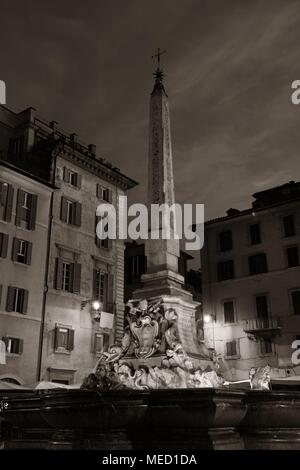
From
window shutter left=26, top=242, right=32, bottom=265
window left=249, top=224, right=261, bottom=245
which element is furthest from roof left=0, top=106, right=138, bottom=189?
window left=249, top=224, right=261, bottom=245

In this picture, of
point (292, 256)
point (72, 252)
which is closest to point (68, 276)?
point (72, 252)

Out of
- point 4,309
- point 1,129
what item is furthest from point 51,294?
point 1,129

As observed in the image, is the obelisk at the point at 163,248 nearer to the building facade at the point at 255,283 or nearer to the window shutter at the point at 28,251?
the window shutter at the point at 28,251

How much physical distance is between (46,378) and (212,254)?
15.9 metres

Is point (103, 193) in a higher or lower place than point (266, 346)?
higher

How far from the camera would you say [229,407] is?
285 inches

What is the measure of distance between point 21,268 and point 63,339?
14.2 ft

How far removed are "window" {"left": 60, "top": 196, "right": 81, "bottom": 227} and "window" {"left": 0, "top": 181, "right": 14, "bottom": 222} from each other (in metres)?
3.56

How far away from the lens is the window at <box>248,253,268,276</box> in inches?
1208

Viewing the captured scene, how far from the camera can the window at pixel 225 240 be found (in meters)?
32.9

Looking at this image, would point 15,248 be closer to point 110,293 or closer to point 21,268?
point 21,268

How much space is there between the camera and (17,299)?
2230cm

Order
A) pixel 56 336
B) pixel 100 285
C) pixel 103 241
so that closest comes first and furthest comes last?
1. pixel 56 336
2. pixel 100 285
3. pixel 103 241

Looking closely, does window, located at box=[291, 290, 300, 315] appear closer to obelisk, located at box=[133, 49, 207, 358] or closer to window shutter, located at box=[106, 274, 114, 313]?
window shutter, located at box=[106, 274, 114, 313]
